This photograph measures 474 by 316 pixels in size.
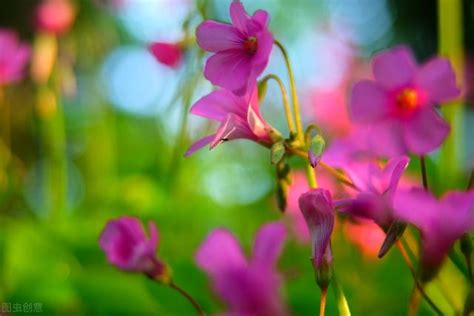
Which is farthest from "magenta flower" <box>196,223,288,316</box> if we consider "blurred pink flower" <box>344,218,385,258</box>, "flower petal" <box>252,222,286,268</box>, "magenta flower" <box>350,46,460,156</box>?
"blurred pink flower" <box>344,218,385,258</box>

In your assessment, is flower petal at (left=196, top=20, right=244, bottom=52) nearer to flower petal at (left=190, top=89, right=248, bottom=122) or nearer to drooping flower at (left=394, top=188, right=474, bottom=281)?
flower petal at (left=190, top=89, right=248, bottom=122)

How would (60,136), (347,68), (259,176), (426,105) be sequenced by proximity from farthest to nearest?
(347,68) < (259,176) < (60,136) < (426,105)

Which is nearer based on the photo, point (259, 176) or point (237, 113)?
point (237, 113)

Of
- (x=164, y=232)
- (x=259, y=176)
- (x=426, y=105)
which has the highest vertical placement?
(x=426, y=105)

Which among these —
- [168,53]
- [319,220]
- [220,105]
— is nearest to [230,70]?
[220,105]

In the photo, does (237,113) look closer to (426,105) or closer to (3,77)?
(426,105)

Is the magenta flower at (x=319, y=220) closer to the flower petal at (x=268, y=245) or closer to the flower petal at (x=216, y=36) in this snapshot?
the flower petal at (x=268, y=245)

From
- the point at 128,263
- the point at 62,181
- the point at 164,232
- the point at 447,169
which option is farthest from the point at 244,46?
the point at 62,181

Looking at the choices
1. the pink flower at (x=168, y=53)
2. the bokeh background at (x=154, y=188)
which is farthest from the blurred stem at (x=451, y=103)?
the pink flower at (x=168, y=53)
